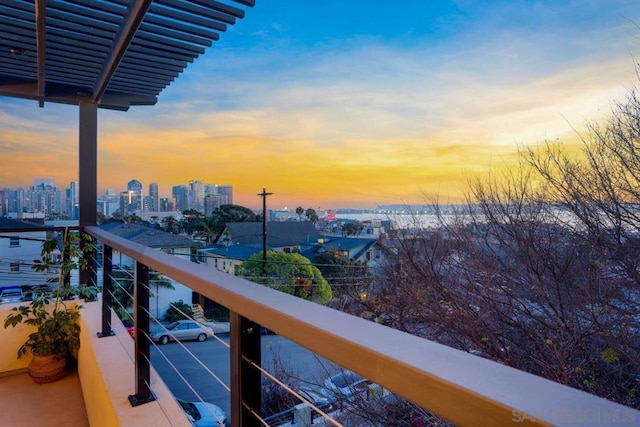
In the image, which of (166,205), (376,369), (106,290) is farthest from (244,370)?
(166,205)

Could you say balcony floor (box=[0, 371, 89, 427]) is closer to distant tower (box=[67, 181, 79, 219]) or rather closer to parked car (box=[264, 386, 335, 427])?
distant tower (box=[67, 181, 79, 219])

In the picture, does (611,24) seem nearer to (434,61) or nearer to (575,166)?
(575,166)

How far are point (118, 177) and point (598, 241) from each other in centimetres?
656

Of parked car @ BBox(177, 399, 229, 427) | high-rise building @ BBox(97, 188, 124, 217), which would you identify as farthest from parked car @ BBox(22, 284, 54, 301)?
parked car @ BBox(177, 399, 229, 427)

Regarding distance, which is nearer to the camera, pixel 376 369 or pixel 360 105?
pixel 376 369

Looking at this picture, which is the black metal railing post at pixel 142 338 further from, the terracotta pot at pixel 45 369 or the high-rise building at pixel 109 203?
the high-rise building at pixel 109 203

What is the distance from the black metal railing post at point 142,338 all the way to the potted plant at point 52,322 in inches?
60.4

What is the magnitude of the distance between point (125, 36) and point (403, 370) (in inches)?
104

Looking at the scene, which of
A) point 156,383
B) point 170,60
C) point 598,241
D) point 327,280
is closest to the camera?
point 156,383

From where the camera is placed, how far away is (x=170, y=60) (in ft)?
9.77

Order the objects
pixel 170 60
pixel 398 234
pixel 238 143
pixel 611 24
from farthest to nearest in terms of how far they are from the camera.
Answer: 1. pixel 238 143
2. pixel 398 234
3. pixel 611 24
4. pixel 170 60

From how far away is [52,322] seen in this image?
2.63m

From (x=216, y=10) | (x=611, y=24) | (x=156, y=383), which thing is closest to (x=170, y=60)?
(x=216, y=10)

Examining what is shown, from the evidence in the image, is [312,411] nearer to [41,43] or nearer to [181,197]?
[181,197]
